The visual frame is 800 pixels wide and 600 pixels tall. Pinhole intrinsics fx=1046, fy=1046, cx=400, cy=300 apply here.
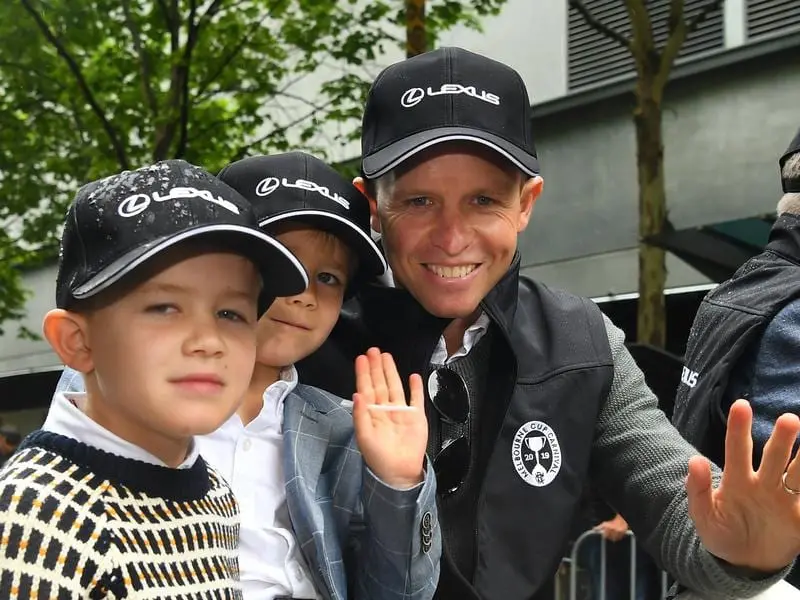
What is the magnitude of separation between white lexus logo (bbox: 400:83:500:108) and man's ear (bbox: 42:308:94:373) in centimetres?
118

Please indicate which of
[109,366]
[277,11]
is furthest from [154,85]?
[109,366]

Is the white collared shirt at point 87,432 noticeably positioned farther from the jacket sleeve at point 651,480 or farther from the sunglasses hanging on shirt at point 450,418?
the jacket sleeve at point 651,480

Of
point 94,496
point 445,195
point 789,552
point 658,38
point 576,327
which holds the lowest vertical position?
point 789,552

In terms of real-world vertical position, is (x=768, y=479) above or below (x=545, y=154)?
below

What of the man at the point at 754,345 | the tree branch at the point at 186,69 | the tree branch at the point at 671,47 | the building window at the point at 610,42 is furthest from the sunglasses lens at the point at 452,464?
the building window at the point at 610,42

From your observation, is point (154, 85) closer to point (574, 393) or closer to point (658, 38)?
point (658, 38)

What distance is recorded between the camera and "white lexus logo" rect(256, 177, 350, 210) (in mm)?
2588

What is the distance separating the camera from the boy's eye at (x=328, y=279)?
2641mm

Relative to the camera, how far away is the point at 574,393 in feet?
9.19

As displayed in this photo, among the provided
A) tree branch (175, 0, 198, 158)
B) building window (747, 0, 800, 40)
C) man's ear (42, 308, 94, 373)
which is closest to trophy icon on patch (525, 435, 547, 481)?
man's ear (42, 308, 94, 373)

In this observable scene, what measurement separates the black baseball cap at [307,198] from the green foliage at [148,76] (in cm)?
705

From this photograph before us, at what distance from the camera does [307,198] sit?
2561 mm

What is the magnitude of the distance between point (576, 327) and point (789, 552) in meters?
0.84

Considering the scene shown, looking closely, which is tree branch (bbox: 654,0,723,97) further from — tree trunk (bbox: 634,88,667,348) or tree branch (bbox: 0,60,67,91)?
tree branch (bbox: 0,60,67,91)
